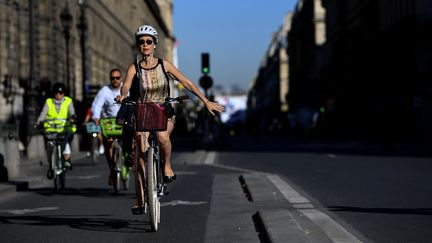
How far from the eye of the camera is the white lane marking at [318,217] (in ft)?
26.2

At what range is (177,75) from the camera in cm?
936

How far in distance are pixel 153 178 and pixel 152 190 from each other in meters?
0.15

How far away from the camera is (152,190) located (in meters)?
8.81

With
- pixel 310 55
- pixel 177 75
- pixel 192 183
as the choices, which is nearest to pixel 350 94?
pixel 310 55

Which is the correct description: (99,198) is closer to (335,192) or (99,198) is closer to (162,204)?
(162,204)

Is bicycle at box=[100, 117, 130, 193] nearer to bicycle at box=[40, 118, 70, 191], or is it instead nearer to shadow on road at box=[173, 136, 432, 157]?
bicycle at box=[40, 118, 70, 191]

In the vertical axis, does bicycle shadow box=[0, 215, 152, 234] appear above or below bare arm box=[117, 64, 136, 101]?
below

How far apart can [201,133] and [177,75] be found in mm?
31123

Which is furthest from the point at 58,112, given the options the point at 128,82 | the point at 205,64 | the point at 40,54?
the point at 40,54

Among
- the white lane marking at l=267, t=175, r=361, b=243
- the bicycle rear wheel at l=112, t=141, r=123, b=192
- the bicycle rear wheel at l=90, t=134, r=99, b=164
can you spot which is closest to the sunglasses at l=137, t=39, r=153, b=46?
the white lane marking at l=267, t=175, r=361, b=243

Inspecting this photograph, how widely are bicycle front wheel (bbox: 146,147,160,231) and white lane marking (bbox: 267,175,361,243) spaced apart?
1.44 metres

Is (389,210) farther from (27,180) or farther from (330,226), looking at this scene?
(27,180)

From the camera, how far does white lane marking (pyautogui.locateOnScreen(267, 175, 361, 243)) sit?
7985 mm

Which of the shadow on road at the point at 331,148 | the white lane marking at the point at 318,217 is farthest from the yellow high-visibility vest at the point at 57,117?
the shadow on road at the point at 331,148
